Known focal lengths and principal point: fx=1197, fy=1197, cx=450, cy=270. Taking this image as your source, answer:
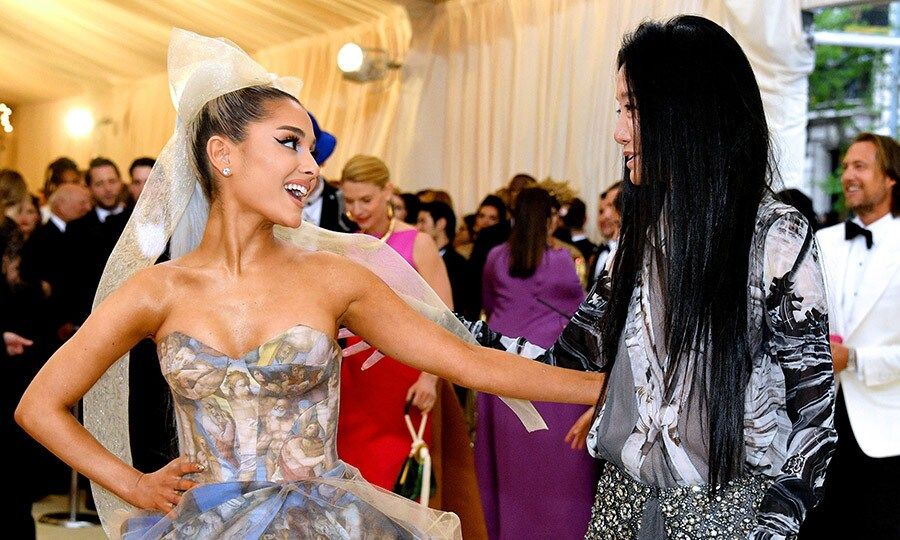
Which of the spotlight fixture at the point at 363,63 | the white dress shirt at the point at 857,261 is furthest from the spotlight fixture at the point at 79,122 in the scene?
the white dress shirt at the point at 857,261

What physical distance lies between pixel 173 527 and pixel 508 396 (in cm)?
74

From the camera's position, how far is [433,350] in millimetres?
2506

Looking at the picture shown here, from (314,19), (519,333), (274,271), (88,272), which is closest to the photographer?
(274,271)

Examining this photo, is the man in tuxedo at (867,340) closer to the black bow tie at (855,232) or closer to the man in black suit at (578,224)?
the black bow tie at (855,232)

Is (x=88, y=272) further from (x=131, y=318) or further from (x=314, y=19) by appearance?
(x=314, y=19)

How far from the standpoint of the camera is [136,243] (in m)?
2.61

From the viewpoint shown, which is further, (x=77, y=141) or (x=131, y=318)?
(x=77, y=141)

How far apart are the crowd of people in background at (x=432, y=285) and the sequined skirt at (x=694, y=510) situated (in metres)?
2.47

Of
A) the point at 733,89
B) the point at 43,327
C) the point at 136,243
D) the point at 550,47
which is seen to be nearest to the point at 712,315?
the point at 733,89

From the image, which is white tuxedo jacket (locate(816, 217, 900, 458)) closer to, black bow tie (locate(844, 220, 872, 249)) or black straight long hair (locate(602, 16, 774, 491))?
black bow tie (locate(844, 220, 872, 249))

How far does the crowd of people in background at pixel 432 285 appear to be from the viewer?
4781 millimetres

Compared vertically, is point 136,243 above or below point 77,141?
below

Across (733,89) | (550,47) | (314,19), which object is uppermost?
(314,19)

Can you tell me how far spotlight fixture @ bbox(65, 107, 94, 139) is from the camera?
657 inches
